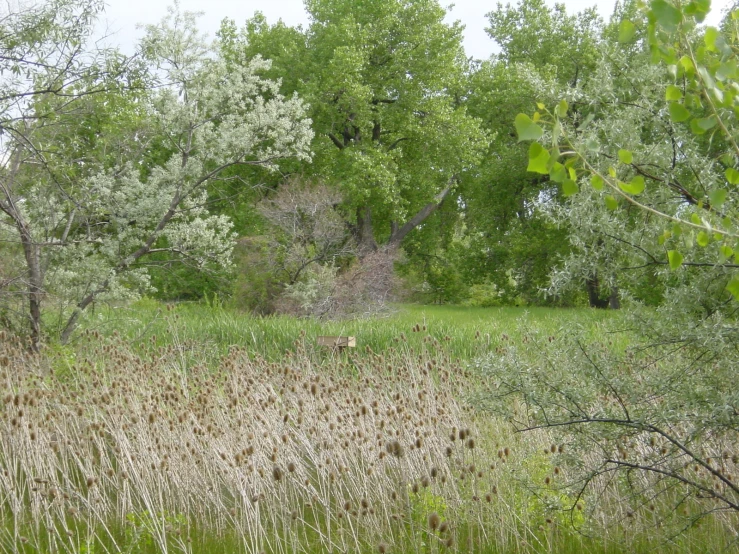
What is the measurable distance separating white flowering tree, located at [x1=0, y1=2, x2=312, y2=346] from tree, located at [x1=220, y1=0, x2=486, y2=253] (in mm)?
8794

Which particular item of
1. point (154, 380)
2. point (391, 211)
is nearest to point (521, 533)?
point (154, 380)

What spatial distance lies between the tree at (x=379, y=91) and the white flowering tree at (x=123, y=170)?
8.79 m

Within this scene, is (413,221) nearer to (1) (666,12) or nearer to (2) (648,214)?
(2) (648,214)

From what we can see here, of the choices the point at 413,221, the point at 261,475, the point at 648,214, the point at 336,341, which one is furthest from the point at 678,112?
the point at 413,221

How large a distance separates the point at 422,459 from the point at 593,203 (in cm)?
184

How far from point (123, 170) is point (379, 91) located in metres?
13.6

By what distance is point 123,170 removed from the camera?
9.98m

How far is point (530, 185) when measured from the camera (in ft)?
79.0

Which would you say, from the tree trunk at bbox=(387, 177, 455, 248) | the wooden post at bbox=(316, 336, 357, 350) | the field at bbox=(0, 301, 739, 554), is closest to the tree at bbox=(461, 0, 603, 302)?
the tree trunk at bbox=(387, 177, 455, 248)

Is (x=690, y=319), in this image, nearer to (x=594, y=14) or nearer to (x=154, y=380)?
(x=154, y=380)

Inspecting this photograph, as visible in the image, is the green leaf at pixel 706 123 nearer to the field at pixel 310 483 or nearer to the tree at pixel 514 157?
the field at pixel 310 483

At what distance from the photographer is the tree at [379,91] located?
69.5 ft

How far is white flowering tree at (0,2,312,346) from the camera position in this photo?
296 inches

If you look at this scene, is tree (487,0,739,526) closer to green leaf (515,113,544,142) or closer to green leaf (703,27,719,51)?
green leaf (703,27,719,51)
